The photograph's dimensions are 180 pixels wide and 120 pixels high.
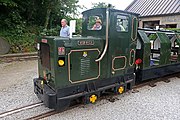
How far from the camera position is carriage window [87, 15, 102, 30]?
4.19 meters

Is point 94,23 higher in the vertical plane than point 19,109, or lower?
higher

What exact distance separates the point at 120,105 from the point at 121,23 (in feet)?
6.75

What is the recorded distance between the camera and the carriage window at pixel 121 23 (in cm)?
419

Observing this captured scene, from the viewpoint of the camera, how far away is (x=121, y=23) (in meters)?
4.31

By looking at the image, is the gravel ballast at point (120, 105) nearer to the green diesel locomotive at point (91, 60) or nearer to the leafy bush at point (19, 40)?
the green diesel locomotive at point (91, 60)

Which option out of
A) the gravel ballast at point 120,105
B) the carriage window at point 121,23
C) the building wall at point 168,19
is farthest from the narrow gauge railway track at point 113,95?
the building wall at point 168,19

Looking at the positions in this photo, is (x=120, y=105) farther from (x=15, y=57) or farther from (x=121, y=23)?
(x=15, y=57)

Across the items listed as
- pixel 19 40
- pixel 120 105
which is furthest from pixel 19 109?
pixel 19 40

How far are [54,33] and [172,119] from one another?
37.0 ft

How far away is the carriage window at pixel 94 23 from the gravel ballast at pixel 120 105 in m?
1.90

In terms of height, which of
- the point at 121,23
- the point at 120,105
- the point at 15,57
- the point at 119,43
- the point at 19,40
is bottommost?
the point at 120,105

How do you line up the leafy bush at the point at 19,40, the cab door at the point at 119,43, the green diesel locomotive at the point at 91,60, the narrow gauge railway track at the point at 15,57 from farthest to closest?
1. the leafy bush at the point at 19,40
2. the narrow gauge railway track at the point at 15,57
3. the cab door at the point at 119,43
4. the green diesel locomotive at the point at 91,60

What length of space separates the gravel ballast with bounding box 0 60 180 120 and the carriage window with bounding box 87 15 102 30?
1895 mm

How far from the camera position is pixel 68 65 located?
3500 millimetres
